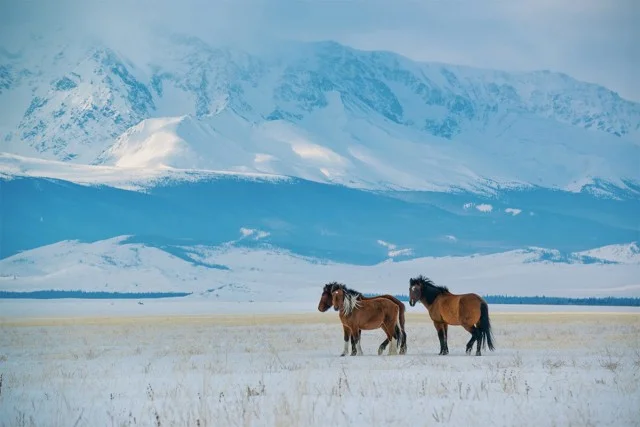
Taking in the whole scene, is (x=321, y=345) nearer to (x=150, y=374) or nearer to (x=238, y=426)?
(x=150, y=374)

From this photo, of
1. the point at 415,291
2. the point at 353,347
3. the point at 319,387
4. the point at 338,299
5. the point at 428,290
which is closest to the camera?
the point at 319,387

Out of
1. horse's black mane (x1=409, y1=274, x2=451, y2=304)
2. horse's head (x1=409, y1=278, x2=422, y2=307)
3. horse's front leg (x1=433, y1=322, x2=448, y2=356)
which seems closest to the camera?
horse's front leg (x1=433, y1=322, x2=448, y2=356)

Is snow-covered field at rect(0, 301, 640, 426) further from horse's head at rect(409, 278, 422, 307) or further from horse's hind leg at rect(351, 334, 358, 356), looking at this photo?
horse's head at rect(409, 278, 422, 307)

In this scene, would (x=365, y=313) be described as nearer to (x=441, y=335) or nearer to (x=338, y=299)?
(x=338, y=299)

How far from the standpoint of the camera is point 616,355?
21.4 metres

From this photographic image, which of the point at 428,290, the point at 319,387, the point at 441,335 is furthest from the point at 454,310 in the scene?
the point at 319,387

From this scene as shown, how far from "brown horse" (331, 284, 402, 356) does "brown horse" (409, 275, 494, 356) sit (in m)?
0.56

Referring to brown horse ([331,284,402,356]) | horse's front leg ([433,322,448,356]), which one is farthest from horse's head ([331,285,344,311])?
horse's front leg ([433,322,448,356])

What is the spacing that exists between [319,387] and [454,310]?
20.9ft

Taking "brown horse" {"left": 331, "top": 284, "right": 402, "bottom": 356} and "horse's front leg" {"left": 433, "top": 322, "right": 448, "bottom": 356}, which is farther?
"horse's front leg" {"left": 433, "top": 322, "right": 448, "bottom": 356}

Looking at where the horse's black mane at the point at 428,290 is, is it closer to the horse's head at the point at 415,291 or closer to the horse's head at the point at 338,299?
the horse's head at the point at 415,291

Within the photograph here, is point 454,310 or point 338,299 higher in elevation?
point 338,299

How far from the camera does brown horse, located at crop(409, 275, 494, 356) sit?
2189cm

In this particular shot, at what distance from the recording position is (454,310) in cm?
2194
